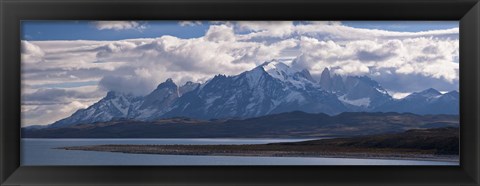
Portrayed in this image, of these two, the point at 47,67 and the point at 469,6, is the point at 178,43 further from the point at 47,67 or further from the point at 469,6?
the point at 469,6

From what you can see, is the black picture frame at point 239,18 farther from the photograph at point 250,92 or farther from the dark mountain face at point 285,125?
the dark mountain face at point 285,125

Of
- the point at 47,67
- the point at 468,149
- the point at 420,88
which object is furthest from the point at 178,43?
the point at 468,149

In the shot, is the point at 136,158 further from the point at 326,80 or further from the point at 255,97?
the point at 326,80

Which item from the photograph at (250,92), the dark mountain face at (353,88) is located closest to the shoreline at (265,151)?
the photograph at (250,92)

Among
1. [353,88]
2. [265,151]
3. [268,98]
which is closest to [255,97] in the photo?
[268,98]

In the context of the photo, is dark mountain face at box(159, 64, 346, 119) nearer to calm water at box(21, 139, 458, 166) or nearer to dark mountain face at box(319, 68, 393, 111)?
dark mountain face at box(319, 68, 393, 111)
